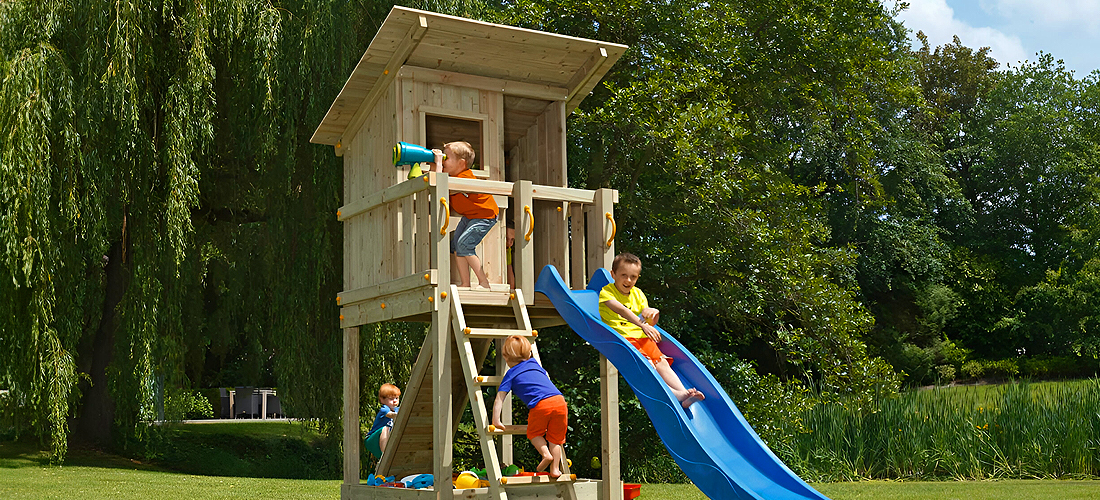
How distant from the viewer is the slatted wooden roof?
7281mm

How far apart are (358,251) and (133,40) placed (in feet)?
15.1

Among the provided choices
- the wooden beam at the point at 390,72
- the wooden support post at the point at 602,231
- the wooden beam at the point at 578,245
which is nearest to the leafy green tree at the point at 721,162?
the wooden beam at the point at 390,72

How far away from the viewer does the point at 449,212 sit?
22.6 feet

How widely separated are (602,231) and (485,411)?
1.99 metres

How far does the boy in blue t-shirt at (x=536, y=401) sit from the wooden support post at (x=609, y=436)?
496 millimetres

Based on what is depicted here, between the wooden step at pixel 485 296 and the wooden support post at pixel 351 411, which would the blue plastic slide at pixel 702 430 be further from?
the wooden support post at pixel 351 411

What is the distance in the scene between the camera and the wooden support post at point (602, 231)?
24.0 ft

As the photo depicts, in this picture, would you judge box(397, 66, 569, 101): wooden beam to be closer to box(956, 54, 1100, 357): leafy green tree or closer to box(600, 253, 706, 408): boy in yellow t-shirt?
box(600, 253, 706, 408): boy in yellow t-shirt

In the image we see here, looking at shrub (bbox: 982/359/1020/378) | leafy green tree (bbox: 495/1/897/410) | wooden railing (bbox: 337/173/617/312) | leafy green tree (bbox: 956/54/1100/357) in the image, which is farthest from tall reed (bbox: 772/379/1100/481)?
leafy green tree (bbox: 956/54/1100/357)

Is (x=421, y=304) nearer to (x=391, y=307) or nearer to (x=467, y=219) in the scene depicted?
(x=391, y=307)

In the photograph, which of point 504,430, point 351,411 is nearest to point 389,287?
point 351,411

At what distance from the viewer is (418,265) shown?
7.06 m

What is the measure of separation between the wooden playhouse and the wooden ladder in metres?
0.01

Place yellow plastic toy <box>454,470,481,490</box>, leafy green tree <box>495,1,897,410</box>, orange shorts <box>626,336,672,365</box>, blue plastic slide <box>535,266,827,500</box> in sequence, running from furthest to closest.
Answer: leafy green tree <box>495,1,897,410</box>, yellow plastic toy <box>454,470,481,490</box>, orange shorts <box>626,336,672,365</box>, blue plastic slide <box>535,266,827,500</box>
